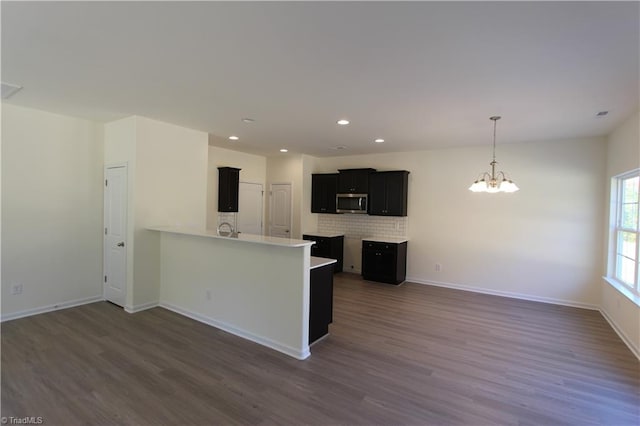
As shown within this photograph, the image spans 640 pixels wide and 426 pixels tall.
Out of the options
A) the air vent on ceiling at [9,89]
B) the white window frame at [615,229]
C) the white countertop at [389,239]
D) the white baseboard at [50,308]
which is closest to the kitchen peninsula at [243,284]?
the white baseboard at [50,308]

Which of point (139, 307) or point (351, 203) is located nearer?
point (139, 307)

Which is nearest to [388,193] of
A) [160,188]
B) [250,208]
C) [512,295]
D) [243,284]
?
[512,295]

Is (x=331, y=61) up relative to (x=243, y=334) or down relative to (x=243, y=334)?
up

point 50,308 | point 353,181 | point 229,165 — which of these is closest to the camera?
point 50,308

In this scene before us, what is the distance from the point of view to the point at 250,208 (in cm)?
741

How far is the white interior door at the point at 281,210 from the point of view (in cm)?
750

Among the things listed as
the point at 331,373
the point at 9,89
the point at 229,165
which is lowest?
the point at 331,373

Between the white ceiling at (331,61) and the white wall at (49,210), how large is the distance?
367 mm

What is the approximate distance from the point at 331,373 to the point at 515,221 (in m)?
4.33

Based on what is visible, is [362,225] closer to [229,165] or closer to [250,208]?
[250,208]

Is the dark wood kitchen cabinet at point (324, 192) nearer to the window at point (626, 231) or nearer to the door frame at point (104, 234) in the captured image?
the door frame at point (104, 234)

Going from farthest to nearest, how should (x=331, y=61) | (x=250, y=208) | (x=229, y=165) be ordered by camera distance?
(x=250, y=208), (x=229, y=165), (x=331, y=61)

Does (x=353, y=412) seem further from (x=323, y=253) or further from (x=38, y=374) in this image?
(x=323, y=253)

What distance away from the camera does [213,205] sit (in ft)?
21.4
